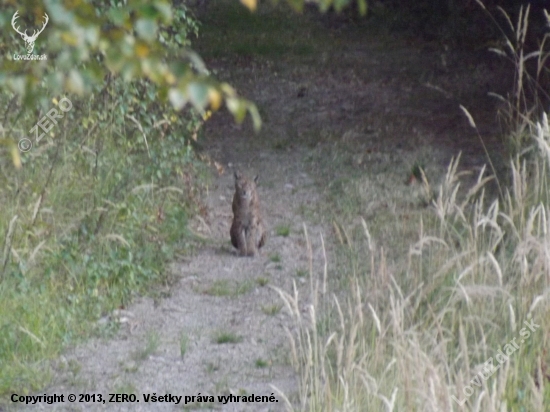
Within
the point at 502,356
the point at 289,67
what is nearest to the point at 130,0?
the point at 502,356

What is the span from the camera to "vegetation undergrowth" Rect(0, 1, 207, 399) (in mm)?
5418

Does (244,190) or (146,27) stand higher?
(146,27)

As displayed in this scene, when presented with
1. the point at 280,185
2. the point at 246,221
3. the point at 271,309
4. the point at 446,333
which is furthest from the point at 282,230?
the point at 446,333

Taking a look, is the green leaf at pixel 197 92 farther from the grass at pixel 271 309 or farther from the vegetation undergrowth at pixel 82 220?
the grass at pixel 271 309

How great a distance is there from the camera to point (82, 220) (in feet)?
21.2

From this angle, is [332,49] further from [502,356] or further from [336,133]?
[502,356]

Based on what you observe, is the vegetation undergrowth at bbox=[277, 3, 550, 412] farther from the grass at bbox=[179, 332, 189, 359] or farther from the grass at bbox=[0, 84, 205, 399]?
the grass at bbox=[0, 84, 205, 399]

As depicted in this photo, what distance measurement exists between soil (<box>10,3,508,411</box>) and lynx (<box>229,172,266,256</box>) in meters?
0.13

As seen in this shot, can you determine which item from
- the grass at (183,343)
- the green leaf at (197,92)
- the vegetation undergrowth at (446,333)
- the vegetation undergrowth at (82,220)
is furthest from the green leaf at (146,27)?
the grass at (183,343)

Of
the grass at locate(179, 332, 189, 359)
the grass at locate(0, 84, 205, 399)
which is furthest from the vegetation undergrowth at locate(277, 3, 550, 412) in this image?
the grass at locate(0, 84, 205, 399)

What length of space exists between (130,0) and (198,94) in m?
0.34

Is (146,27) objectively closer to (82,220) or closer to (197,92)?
(197,92)

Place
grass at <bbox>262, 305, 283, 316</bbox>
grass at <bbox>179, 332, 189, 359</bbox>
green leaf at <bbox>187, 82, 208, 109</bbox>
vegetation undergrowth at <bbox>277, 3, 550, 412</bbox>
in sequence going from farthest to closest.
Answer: grass at <bbox>262, 305, 283, 316</bbox> → grass at <bbox>179, 332, 189, 359</bbox> → vegetation undergrowth at <bbox>277, 3, 550, 412</bbox> → green leaf at <bbox>187, 82, 208, 109</bbox>

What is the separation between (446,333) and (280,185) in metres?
4.39
